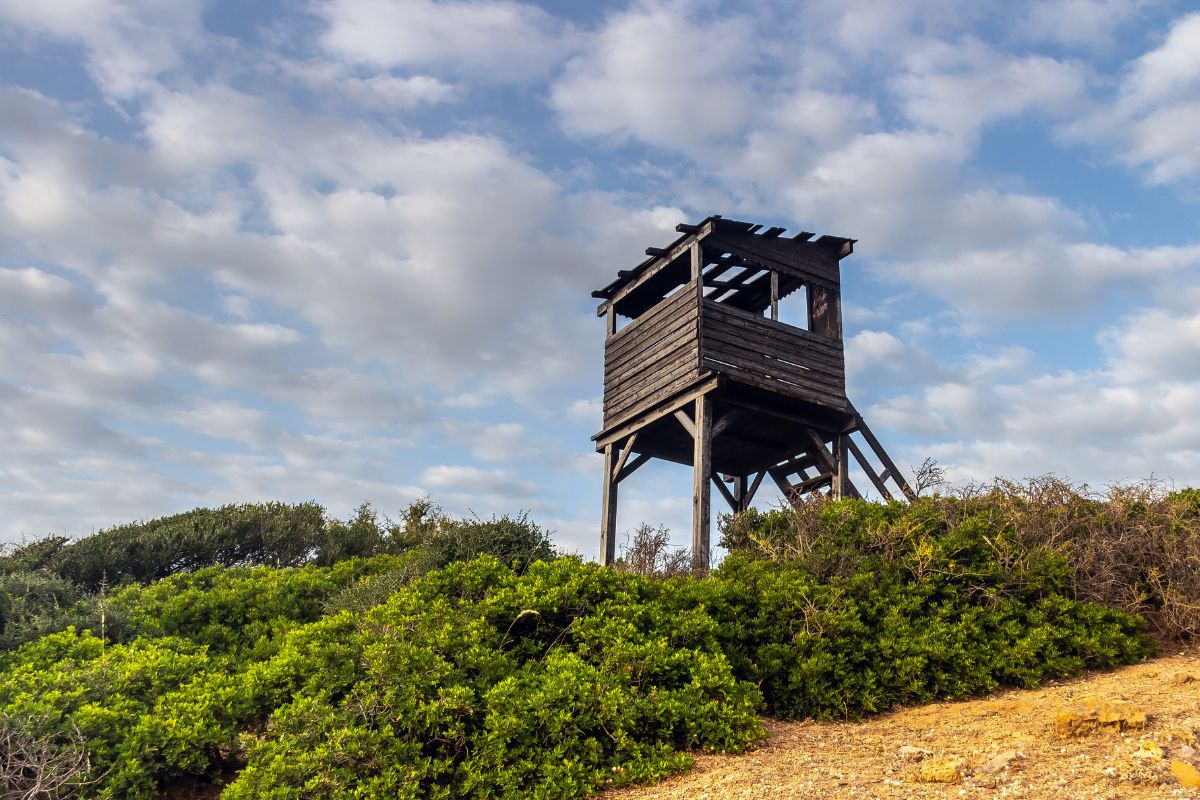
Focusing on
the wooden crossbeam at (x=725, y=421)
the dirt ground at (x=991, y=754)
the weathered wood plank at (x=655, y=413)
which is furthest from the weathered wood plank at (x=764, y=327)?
the dirt ground at (x=991, y=754)

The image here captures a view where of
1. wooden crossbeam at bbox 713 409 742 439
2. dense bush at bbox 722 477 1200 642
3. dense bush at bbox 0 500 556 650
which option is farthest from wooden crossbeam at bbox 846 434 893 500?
dense bush at bbox 0 500 556 650

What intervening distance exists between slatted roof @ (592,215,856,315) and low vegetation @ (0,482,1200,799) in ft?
19.0

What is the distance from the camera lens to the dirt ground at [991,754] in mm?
6285

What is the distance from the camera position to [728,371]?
1583cm

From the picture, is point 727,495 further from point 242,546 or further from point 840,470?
point 242,546

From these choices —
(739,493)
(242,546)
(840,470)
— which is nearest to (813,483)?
(840,470)

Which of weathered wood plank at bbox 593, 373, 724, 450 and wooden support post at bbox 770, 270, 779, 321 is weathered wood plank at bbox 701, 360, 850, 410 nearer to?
weathered wood plank at bbox 593, 373, 724, 450

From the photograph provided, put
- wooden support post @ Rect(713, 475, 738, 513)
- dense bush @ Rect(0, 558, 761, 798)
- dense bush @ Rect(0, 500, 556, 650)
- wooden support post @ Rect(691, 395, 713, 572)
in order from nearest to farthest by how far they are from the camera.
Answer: dense bush @ Rect(0, 558, 761, 798), dense bush @ Rect(0, 500, 556, 650), wooden support post @ Rect(691, 395, 713, 572), wooden support post @ Rect(713, 475, 738, 513)

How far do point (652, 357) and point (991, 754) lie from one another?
1102cm

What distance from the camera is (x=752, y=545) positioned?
12688mm

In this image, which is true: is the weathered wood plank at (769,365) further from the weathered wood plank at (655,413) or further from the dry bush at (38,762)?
the dry bush at (38,762)

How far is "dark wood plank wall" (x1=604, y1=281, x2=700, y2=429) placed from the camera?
16.1 m

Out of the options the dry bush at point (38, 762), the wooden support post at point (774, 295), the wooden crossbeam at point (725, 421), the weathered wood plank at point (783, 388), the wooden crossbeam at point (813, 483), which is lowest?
the dry bush at point (38, 762)

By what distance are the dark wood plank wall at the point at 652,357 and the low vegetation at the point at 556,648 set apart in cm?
399
